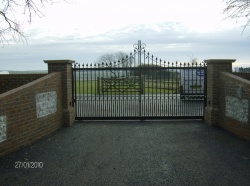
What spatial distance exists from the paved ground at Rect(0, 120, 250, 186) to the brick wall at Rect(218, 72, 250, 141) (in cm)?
33

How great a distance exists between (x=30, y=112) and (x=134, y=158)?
3085mm

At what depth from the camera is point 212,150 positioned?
6.32 metres

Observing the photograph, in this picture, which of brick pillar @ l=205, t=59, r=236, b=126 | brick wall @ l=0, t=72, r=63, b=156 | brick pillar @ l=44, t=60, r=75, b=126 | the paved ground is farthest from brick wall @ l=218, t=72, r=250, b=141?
brick wall @ l=0, t=72, r=63, b=156

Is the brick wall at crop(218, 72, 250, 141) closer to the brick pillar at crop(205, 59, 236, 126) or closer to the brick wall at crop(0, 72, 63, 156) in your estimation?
the brick pillar at crop(205, 59, 236, 126)

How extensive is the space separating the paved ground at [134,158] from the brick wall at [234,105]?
326mm

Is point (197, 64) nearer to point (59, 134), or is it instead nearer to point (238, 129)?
point (238, 129)

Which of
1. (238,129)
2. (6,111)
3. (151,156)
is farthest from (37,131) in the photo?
(238,129)

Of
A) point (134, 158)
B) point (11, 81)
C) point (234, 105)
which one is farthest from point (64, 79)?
point (234, 105)

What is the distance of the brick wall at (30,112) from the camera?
6.08 m

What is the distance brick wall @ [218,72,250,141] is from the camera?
7.21m

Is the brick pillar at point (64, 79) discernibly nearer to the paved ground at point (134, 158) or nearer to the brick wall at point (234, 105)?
the paved ground at point (134, 158)

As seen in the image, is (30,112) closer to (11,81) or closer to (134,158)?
(134,158)

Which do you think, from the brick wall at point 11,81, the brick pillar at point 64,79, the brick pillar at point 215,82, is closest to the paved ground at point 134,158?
the brick pillar at point 215,82

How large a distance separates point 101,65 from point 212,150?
5.12 metres
